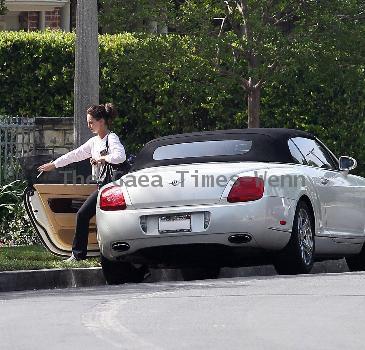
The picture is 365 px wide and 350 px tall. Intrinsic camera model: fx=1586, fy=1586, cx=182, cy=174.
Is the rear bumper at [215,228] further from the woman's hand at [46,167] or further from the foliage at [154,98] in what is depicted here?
the foliage at [154,98]

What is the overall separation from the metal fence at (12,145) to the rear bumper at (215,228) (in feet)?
21.2

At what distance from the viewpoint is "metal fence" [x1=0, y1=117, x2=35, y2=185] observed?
21203 mm

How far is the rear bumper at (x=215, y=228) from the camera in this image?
Answer: 14.3m

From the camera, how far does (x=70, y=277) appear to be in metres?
15.2

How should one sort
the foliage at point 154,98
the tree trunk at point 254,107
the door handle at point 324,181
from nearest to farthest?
the door handle at point 324,181 → the tree trunk at point 254,107 → the foliage at point 154,98

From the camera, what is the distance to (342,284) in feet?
42.6

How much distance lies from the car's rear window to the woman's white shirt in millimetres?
416

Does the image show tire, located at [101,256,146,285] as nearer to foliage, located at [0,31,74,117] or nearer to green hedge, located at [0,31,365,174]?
green hedge, located at [0,31,365,174]

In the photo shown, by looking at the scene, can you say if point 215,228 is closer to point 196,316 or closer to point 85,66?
point 196,316

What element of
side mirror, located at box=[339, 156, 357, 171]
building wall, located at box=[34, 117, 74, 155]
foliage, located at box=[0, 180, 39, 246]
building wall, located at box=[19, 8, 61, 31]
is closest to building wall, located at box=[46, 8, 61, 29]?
building wall, located at box=[19, 8, 61, 31]

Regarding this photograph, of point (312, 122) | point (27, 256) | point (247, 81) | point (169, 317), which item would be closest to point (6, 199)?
point (27, 256)

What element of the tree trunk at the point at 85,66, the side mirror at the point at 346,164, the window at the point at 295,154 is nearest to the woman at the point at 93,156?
the window at the point at 295,154

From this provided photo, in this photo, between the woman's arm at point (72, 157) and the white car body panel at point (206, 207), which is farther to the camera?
the woman's arm at point (72, 157)

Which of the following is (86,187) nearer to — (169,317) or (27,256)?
(27,256)
